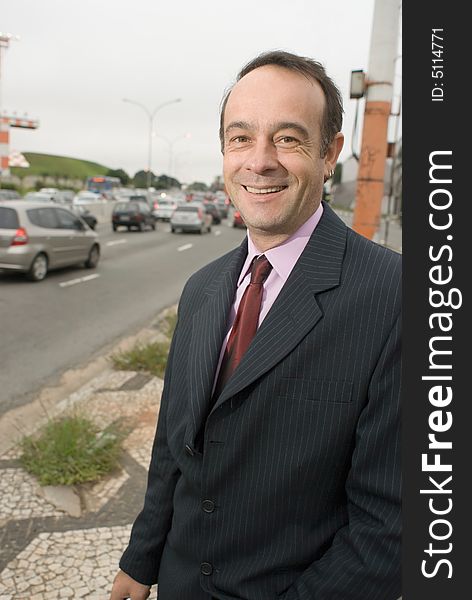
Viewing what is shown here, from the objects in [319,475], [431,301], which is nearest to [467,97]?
[431,301]

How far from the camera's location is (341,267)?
4.74ft

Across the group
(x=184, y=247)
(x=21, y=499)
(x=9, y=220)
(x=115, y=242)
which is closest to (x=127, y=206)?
(x=115, y=242)

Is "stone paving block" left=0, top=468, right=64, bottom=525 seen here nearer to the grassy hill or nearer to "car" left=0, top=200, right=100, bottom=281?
"car" left=0, top=200, right=100, bottom=281

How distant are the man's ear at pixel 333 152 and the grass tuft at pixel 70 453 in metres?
2.62

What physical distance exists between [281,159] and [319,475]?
808mm

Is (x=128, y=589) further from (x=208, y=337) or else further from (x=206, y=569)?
(x=208, y=337)

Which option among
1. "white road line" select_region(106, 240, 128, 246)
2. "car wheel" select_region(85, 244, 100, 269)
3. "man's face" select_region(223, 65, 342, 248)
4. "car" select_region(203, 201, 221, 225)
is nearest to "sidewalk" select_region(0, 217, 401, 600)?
"man's face" select_region(223, 65, 342, 248)

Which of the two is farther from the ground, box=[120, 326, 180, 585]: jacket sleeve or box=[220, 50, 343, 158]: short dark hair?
box=[220, 50, 343, 158]: short dark hair

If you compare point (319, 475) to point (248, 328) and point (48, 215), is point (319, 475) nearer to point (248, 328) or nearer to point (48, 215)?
A: point (248, 328)

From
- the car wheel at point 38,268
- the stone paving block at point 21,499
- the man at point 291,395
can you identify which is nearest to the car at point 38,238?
the car wheel at point 38,268

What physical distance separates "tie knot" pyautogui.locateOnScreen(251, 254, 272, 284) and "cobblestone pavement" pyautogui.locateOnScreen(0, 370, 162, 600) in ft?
5.82

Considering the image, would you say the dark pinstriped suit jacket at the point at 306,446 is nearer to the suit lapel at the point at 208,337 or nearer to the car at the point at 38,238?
the suit lapel at the point at 208,337

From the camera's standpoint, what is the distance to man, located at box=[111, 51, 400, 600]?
1.30 m

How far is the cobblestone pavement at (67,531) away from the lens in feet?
8.41
